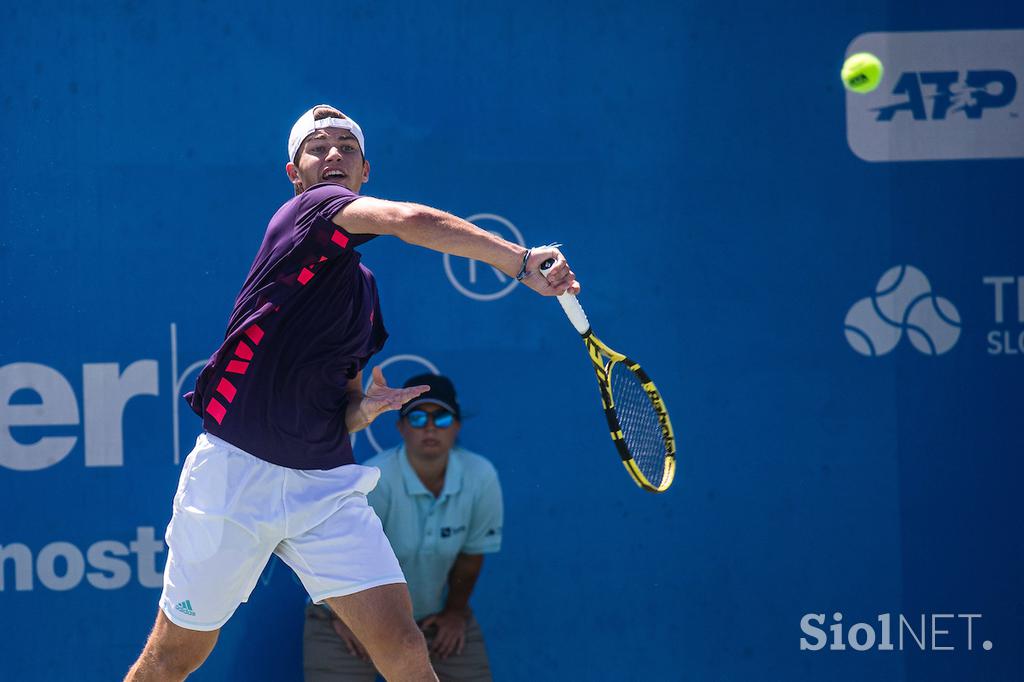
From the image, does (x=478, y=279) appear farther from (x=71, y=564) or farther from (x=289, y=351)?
(x=71, y=564)

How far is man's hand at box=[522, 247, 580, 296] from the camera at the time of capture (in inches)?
116

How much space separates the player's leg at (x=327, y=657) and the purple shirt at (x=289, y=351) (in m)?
1.13

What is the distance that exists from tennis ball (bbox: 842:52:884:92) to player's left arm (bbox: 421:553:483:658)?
193 centimetres

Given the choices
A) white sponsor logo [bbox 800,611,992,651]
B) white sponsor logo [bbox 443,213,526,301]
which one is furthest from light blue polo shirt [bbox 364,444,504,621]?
white sponsor logo [bbox 800,611,992,651]

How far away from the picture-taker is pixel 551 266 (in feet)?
9.71

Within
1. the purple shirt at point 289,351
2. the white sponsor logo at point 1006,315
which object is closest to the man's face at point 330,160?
the purple shirt at point 289,351

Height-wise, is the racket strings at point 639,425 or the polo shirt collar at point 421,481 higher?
the racket strings at point 639,425

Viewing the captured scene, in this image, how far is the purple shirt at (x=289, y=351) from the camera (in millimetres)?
3307

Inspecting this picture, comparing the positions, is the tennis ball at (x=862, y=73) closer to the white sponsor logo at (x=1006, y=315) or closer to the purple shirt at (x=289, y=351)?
the white sponsor logo at (x=1006, y=315)

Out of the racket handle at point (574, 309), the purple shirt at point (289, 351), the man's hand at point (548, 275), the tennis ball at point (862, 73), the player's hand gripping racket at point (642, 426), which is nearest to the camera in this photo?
the man's hand at point (548, 275)

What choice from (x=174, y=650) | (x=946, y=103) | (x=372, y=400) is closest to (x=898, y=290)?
(x=946, y=103)

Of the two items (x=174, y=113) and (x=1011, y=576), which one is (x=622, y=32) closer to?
(x=174, y=113)

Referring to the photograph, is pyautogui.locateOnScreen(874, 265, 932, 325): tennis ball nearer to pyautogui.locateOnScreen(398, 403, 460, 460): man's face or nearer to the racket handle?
pyautogui.locateOnScreen(398, 403, 460, 460): man's face

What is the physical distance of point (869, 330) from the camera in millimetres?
4559
